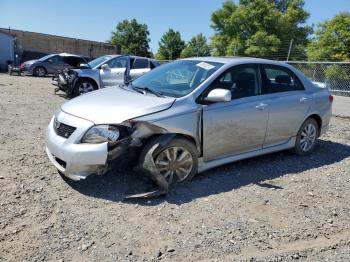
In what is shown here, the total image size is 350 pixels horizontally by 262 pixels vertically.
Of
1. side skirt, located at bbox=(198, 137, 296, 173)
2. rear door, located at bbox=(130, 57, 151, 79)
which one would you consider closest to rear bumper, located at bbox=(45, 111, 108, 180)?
side skirt, located at bbox=(198, 137, 296, 173)

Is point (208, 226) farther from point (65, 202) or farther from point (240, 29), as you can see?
point (240, 29)

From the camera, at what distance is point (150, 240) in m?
3.34

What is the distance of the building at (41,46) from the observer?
104ft

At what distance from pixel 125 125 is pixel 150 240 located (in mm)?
1330

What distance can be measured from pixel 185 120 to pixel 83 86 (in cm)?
803

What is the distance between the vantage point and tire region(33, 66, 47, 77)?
23.4m

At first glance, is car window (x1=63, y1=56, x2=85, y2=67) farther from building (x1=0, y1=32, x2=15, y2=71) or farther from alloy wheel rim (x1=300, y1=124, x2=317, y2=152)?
alloy wheel rim (x1=300, y1=124, x2=317, y2=152)

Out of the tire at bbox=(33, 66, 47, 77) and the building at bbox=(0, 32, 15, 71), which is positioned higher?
the building at bbox=(0, 32, 15, 71)

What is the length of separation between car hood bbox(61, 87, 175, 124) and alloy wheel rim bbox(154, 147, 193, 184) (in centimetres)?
54

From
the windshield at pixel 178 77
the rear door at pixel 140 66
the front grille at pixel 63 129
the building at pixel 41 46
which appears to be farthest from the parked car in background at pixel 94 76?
the building at pixel 41 46

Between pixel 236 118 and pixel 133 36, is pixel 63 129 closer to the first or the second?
pixel 236 118

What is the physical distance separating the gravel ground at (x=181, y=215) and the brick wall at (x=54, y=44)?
126 feet

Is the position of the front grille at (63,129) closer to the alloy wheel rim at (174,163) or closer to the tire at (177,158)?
the tire at (177,158)

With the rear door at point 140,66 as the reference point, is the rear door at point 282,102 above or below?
below
